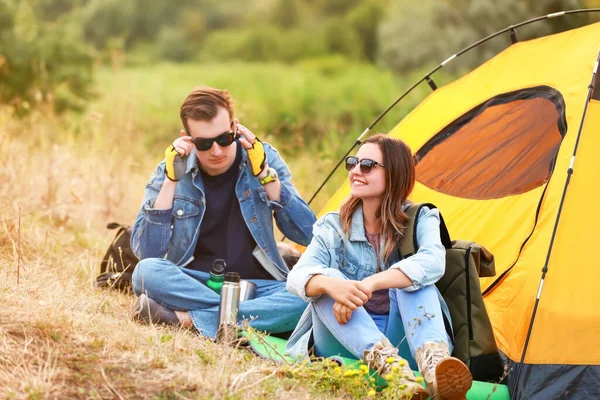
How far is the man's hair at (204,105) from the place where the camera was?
4.21m

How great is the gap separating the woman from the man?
55cm

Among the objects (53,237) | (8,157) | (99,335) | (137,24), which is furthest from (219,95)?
(137,24)

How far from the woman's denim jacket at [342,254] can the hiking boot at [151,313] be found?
0.66 metres

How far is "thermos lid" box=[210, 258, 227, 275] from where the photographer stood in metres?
4.35

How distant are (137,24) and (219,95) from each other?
33.6 meters

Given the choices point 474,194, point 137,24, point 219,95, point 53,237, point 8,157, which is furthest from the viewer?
point 137,24

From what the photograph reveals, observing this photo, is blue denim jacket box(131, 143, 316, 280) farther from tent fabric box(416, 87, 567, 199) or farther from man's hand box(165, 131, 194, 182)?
tent fabric box(416, 87, 567, 199)

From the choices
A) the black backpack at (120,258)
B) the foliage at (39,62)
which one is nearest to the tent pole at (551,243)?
the black backpack at (120,258)

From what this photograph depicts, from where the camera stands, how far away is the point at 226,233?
449 cm

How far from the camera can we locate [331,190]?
8.38 metres

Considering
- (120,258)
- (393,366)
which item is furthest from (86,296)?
(393,366)

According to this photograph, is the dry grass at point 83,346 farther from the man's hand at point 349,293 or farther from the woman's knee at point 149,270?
the man's hand at point 349,293

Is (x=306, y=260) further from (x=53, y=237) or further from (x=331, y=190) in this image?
(x=331, y=190)

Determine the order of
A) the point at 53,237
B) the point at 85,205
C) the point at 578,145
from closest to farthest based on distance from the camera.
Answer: the point at 578,145, the point at 53,237, the point at 85,205
